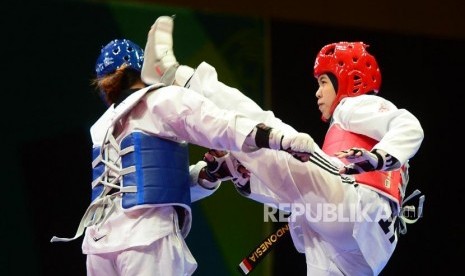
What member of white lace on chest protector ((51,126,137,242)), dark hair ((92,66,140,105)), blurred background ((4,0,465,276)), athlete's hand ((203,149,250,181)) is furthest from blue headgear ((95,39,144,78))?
blurred background ((4,0,465,276))

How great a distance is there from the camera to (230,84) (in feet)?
12.6

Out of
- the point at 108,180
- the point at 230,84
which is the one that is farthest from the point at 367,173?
the point at 230,84

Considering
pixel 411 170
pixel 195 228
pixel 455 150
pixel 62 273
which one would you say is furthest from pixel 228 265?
pixel 455 150

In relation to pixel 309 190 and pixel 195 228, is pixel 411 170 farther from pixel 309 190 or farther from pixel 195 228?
pixel 309 190

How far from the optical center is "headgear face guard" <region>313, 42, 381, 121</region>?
2.83 meters

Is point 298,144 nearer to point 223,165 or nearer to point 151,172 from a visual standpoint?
point 151,172

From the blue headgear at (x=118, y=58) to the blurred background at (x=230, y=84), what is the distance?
36.7 inches

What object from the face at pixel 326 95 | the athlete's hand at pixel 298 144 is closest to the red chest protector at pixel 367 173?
the face at pixel 326 95

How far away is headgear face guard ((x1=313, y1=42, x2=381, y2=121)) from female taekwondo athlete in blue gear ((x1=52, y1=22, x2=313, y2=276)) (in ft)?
2.13

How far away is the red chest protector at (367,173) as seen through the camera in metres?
2.62

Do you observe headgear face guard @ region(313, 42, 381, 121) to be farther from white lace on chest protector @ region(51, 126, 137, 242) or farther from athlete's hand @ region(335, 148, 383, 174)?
white lace on chest protector @ region(51, 126, 137, 242)

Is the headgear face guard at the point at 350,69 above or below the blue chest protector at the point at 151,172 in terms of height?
above

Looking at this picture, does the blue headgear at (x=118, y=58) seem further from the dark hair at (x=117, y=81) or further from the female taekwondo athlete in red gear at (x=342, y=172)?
the female taekwondo athlete in red gear at (x=342, y=172)

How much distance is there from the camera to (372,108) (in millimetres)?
2619
